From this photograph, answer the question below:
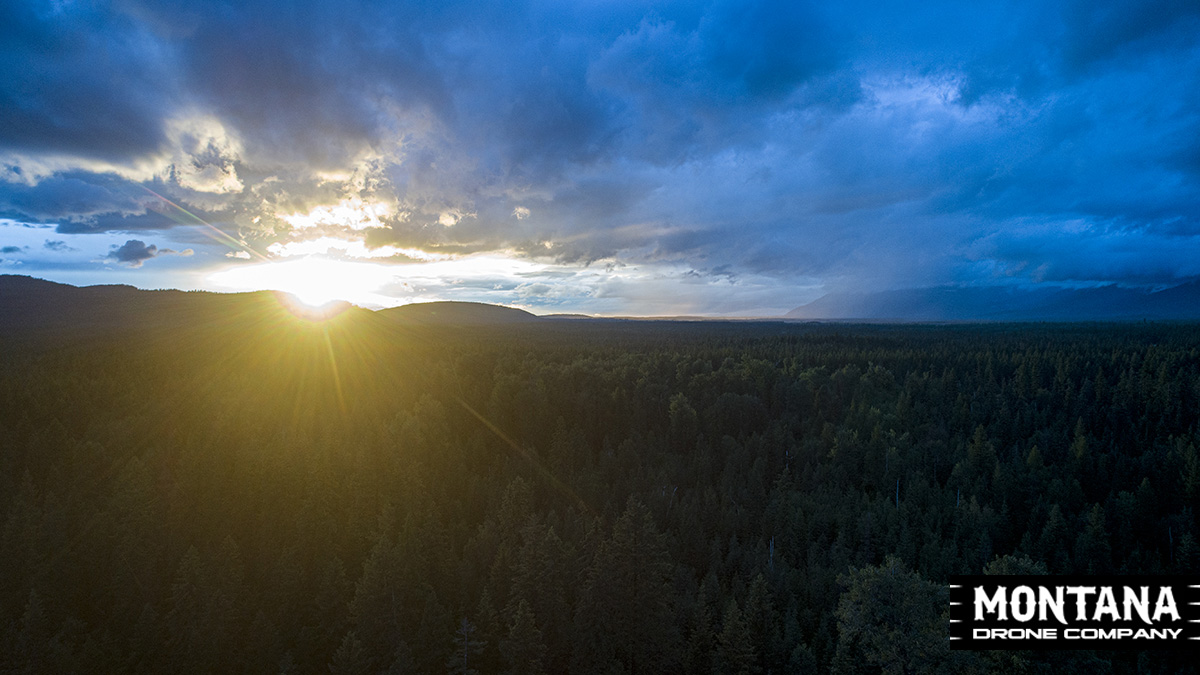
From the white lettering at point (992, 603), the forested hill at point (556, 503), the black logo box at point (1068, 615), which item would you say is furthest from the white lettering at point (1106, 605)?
the forested hill at point (556, 503)

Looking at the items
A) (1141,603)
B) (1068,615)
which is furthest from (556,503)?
(1141,603)

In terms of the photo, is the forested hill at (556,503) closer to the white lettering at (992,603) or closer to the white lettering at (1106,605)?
the white lettering at (1106,605)

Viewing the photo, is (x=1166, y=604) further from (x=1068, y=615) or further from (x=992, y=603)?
(x=992, y=603)

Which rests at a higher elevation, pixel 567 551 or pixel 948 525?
pixel 567 551

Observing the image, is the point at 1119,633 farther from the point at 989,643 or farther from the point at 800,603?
the point at 800,603

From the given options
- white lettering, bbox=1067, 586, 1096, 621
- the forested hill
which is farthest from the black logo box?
the forested hill

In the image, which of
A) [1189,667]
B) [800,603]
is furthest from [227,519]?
[1189,667]

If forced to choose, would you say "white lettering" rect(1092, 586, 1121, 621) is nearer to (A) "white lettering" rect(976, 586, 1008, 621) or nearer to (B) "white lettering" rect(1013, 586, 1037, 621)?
(B) "white lettering" rect(1013, 586, 1037, 621)
